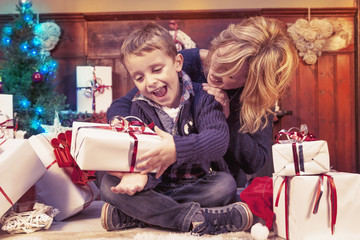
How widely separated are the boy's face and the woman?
0.16 metres

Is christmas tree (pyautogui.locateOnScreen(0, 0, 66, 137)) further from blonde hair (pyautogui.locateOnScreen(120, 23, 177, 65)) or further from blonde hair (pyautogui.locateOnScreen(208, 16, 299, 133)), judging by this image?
blonde hair (pyautogui.locateOnScreen(208, 16, 299, 133))

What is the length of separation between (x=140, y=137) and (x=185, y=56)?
822 millimetres

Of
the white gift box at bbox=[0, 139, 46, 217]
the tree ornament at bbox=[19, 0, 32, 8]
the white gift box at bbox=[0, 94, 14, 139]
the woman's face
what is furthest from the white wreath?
the woman's face

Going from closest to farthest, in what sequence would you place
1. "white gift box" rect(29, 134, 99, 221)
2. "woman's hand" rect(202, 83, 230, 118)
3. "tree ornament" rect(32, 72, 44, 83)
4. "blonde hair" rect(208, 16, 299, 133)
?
1. "blonde hair" rect(208, 16, 299, 133)
2. "woman's hand" rect(202, 83, 230, 118)
3. "white gift box" rect(29, 134, 99, 221)
4. "tree ornament" rect(32, 72, 44, 83)

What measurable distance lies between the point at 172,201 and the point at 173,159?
0.19 m

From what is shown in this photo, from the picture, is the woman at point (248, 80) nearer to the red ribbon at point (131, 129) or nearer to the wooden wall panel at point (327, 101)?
the red ribbon at point (131, 129)

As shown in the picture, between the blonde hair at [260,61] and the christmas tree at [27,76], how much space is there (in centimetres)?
256

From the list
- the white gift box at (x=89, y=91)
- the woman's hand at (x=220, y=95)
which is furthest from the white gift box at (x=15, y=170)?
the white gift box at (x=89, y=91)

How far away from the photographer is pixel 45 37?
182 inches

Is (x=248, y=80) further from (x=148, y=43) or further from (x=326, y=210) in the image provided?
(x=326, y=210)

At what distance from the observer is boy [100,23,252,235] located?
1.42 meters

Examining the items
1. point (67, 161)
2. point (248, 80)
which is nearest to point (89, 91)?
point (67, 161)

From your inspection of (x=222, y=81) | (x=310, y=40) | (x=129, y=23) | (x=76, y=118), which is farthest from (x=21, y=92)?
(x=310, y=40)

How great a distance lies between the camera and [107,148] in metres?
1.32
